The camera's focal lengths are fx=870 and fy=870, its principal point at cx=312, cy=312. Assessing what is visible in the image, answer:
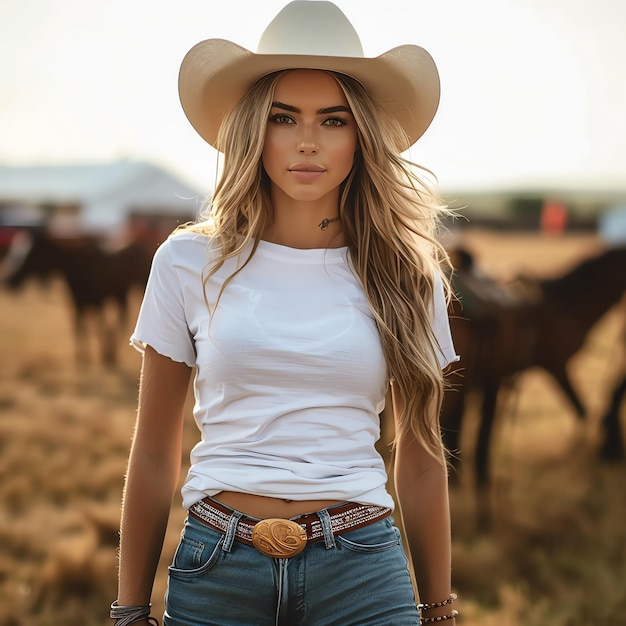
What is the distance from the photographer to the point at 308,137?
182 centimetres

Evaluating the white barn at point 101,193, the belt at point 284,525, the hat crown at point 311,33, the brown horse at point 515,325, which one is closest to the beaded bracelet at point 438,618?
the belt at point 284,525

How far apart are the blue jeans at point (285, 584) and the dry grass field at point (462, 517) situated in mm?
2495

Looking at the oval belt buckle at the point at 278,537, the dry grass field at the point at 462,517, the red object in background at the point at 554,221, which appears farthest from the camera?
the red object in background at the point at 554,221

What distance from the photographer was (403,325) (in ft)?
5.87

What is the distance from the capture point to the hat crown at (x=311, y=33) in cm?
184

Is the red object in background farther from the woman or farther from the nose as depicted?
the nose

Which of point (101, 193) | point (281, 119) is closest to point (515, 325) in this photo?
point (281, 119)

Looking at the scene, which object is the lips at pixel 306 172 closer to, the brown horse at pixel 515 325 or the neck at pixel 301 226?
the neck at pixel 301 226

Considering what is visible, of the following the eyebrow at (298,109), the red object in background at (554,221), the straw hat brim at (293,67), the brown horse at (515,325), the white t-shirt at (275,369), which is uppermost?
the straw hat brim at (293,67)

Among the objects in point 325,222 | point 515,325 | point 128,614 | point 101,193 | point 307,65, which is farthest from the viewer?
point 101,193

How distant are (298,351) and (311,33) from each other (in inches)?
27.5

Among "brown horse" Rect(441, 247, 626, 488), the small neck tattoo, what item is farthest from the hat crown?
"brown horse" Rect(441, 247, 626, 488)

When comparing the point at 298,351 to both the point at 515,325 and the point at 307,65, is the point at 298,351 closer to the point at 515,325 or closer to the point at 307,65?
the point at 307,65

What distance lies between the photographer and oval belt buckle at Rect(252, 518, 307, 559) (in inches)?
61.7
